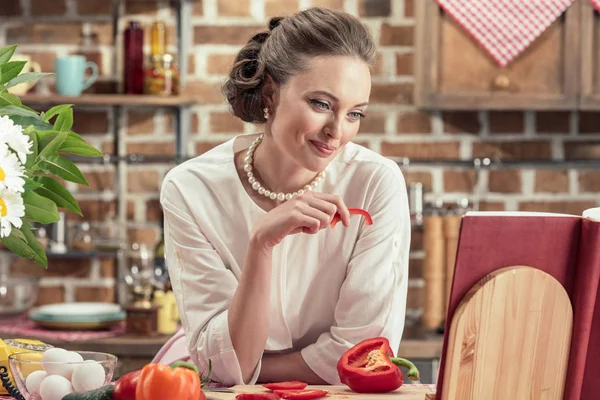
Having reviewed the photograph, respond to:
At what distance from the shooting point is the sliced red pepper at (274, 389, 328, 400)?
1469 mm

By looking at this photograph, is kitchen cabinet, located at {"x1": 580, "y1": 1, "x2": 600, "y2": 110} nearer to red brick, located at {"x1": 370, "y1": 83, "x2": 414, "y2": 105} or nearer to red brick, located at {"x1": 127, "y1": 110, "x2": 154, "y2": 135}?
red brick, located at {"x1": 370, "y1": 83, "x2": 414, "y2": 105}

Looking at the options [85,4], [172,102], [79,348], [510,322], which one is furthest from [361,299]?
[85,4]

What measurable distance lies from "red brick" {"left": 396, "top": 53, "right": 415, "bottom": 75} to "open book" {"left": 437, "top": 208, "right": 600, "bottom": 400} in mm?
2203

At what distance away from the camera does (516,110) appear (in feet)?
11.3

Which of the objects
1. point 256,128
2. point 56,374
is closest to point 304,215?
point 56,374

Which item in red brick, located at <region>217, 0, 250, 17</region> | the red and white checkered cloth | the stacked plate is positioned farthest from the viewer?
red brick, located at <region>217, 0, 250, 17</region>

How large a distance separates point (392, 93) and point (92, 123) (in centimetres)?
104

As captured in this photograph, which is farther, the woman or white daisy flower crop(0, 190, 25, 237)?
the woman

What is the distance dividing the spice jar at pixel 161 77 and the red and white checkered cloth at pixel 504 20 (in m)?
0.90

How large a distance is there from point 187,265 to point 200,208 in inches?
4.9

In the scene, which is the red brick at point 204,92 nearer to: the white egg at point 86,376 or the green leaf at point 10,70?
the green leaf at point 10,70

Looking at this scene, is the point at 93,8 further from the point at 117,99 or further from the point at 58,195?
the point at 58,195

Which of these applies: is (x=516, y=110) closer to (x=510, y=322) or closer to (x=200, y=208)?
(x=200, y=208)

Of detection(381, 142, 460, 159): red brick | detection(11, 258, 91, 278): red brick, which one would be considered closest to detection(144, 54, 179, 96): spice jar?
detection(11, 258, 91, 278): red brick
